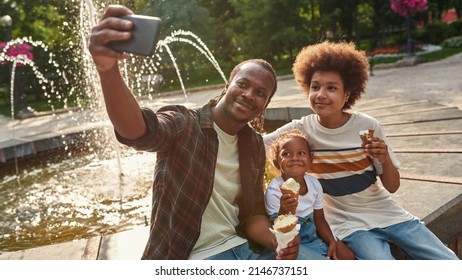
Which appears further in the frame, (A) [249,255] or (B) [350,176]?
(B) [350,176]

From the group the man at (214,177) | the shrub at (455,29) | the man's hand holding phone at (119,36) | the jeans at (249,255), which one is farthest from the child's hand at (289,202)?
the shrub at (455,29)

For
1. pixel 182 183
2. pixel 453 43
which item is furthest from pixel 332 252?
pixel 453 43

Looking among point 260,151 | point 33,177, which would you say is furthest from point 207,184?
point 33,177

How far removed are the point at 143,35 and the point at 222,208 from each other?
87cm

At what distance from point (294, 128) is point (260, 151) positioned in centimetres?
34

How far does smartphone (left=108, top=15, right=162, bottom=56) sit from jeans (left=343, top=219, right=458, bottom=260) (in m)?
1.28

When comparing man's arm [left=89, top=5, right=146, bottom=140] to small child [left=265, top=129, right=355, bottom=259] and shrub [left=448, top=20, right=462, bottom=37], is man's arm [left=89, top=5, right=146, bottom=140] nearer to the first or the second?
small child [left=265, top=129, right=355, bottom=259]

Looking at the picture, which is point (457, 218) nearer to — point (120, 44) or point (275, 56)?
point (120, 44)

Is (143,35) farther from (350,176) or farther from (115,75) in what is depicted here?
(350,176)

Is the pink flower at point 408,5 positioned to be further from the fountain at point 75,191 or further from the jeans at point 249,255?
the jeans at point 249,255

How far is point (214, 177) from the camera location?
5.90 ft

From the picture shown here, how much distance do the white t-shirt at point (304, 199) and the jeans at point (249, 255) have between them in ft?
0.55

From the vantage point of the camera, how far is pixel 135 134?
1.47 meters

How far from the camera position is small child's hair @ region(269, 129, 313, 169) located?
2.06 metres
